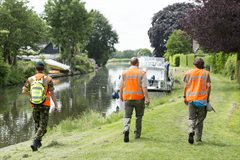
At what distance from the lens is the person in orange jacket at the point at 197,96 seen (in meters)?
9.16

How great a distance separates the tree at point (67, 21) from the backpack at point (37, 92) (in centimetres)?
5918

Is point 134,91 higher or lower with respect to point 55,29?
lower

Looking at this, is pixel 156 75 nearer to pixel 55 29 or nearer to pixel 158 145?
pixel 158 145

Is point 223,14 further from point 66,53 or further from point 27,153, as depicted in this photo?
point 66,53

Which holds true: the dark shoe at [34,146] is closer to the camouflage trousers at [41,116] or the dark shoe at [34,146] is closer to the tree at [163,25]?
the camouflage trousers at [41,116]

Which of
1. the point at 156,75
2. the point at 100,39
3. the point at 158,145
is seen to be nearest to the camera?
the point at 158,145

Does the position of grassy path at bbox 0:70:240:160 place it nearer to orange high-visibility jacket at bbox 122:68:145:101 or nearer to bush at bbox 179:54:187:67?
orange high-visibility jacket at bbox 122:68:145:101

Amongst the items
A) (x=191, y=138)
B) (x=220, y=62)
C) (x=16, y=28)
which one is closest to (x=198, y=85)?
(x=191, y=138)

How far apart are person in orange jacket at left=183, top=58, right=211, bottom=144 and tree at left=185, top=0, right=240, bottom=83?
12445 mm

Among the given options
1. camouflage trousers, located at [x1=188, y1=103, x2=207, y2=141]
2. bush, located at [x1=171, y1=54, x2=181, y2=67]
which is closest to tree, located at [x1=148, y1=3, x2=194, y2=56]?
bush, located at [x1=171, y1=54, x2=181, y2=67]

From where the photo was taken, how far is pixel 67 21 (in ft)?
223

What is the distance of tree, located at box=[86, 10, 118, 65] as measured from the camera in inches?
4183

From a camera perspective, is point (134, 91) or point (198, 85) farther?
point (134, 91)

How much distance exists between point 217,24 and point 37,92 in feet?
46.9
